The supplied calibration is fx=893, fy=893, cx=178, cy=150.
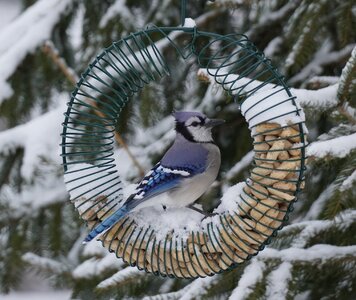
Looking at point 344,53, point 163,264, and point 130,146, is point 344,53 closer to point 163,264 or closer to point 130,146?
point 130,146

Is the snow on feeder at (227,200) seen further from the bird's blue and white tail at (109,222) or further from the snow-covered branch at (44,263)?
the snow-covered branch at (44,263)

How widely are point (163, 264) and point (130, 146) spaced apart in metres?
1.22

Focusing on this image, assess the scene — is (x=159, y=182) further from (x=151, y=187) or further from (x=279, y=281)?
(x=279, y=281)

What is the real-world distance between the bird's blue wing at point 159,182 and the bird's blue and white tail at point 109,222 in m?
0.02

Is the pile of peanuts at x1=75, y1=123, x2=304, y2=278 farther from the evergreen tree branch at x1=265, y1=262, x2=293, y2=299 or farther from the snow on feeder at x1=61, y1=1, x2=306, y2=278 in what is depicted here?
the evergreen tree branch at x1=265, y1=262, x2=293, y2=299

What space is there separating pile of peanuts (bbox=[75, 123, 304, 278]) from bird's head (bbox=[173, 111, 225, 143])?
0.21 m

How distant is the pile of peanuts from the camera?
221cm

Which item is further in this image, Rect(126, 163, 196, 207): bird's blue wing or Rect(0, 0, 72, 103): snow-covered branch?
Rect(0, 0, 72, 103): snow-covered branch

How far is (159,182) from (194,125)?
21 cm

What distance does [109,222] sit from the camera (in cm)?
227

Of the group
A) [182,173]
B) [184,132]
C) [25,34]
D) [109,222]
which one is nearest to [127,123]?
[25,34]

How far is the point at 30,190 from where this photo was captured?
3.56 m

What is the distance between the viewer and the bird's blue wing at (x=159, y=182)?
7.54ft

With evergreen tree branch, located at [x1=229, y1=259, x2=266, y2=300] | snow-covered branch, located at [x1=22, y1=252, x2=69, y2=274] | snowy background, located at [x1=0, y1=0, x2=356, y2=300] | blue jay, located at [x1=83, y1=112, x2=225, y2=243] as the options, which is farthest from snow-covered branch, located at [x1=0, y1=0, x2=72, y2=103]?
evergreen tree branch, located at [x1=229, y1=259, x2=266, y2=300]
